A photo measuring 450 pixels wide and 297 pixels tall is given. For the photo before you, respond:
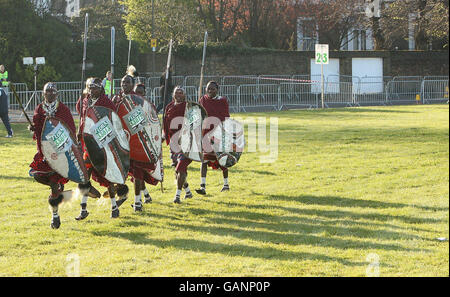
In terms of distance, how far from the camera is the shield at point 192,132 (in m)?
11.3

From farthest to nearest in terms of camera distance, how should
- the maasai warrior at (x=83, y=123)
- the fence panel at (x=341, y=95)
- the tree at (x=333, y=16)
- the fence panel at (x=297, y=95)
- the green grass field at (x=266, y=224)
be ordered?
1. the tree at (x=333, y=16)
2. the fence panel at (x=297, y=95)
3. the fence panel at (x=341, y=95)
4. the maasai warrior at (x=83, y=123)
5. the green grass field at (x=266, y=224)

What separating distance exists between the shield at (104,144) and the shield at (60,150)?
253mm

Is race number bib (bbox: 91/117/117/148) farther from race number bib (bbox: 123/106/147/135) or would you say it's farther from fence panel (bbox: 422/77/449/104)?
fence panel (bbox: 422/77/449/104)

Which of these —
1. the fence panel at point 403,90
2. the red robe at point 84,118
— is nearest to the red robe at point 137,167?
the red robe at point 84,118

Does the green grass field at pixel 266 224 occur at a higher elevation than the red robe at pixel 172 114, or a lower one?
lower

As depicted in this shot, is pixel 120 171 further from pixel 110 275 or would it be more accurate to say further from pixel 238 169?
pixel 238 169

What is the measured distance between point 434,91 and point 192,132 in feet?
81.4

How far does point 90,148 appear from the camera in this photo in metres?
9.72

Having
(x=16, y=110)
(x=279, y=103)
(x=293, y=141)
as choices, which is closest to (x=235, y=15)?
(x=279, y=103)

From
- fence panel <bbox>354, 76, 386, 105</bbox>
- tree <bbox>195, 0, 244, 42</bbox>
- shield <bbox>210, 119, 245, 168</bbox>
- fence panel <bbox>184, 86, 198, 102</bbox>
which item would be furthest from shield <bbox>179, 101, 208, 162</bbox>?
tree <bbox>195, 0, 244, 42</bbox>

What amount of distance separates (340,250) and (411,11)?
3333cm

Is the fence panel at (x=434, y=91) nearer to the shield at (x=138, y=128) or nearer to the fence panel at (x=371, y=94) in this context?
the fence panel at (x=371, y=94)

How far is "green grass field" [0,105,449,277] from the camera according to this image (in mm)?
7508

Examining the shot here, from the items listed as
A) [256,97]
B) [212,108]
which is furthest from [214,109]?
[256,97]
